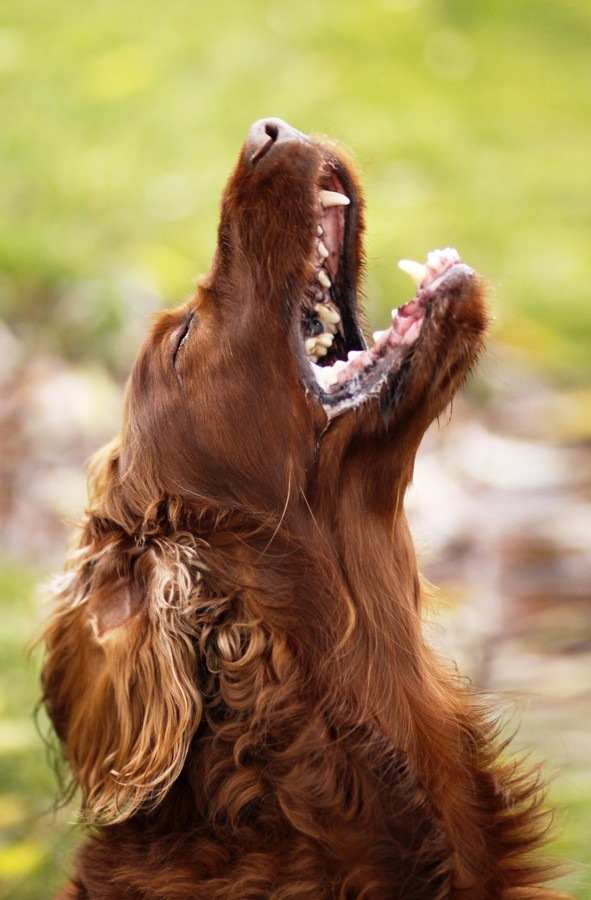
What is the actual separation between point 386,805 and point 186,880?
0.48 metres

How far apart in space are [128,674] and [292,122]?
6.26 m

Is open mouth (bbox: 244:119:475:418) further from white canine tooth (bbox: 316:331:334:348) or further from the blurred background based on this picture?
the blurred background

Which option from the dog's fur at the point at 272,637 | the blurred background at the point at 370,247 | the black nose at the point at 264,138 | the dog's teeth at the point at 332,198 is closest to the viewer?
the dog's fur at the point at 272,637

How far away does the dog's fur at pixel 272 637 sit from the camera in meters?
2.73

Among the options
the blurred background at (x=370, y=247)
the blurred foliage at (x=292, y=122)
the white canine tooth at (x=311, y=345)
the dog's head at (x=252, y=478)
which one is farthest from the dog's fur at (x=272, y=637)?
the blurred foliage at (x=292, y=122)

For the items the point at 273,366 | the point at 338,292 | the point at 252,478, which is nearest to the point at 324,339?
the point at 338,292

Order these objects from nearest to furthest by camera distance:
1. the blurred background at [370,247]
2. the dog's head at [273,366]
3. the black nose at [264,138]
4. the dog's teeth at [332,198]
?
the dog's head at [273,366]
the black nose at [264,138]
the dog's teeth at [332,198]
the blurred background at [370,247]

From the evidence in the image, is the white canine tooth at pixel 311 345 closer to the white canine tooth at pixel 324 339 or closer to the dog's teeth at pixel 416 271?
the white canine tooth at pixel 324 339

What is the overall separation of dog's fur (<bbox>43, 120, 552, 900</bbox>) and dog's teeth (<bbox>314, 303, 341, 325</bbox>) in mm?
193

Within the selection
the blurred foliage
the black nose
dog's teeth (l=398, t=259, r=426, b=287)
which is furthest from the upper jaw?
the blurred foliage

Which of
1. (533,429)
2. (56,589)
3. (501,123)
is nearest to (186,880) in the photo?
(56,589)

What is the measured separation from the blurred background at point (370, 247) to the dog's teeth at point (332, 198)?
0.27 metres

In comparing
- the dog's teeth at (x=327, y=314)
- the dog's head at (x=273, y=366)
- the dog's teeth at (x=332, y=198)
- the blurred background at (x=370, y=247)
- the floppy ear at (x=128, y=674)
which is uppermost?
the blurred background at (x=370, y=247)

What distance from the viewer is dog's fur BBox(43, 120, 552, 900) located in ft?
8.95
